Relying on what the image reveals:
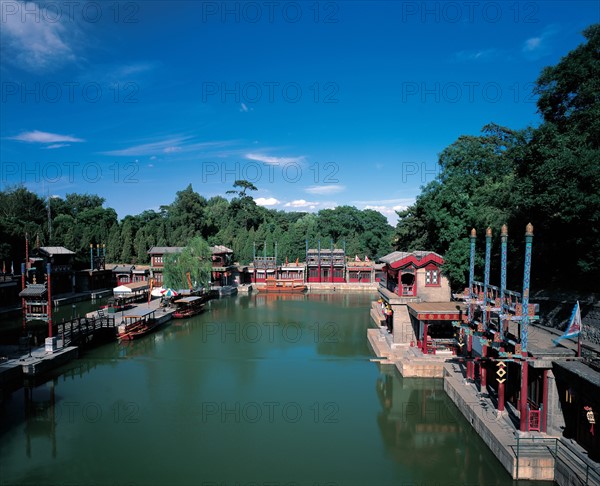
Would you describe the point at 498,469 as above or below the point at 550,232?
below

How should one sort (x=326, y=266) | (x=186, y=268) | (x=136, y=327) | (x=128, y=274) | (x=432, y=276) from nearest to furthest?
(x=432, y=276) → (x=136, y=327) → (x=186, y=268) → (x=128, y=274) → (x=326, y=266)

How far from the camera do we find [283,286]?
4625 cm

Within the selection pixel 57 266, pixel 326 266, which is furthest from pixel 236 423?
pixel 326 266

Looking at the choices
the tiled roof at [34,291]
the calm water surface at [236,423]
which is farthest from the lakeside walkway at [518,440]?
the tiled roof at [34,291]

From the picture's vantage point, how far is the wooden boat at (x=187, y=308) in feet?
101

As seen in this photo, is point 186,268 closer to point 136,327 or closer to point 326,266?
point 136,327

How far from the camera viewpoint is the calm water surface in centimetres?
1111

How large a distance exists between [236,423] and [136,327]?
13.5m

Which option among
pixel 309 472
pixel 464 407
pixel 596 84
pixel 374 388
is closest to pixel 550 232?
pixel 596 84

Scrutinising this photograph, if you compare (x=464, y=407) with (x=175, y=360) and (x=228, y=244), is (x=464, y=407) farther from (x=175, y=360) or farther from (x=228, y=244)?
(x=228, y=244)

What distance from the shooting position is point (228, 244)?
204 ft

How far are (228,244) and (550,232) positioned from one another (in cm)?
4922

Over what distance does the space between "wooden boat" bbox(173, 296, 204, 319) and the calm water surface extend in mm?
7821

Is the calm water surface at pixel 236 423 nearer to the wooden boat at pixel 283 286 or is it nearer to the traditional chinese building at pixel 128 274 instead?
the wooden boat at pixel 283 286
